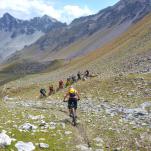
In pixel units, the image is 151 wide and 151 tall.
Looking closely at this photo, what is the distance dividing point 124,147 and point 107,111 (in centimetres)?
918

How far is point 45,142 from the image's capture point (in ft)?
71.2

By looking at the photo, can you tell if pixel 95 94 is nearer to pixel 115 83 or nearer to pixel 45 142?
pixel 115 83

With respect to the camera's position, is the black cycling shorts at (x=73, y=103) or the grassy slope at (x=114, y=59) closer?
the black cycling shorts at (x=73, y=103)

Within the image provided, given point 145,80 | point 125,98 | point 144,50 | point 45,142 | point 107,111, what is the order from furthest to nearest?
point 144,50 → point 145,80 → point 125,98 → point 107,111 → point 45,142

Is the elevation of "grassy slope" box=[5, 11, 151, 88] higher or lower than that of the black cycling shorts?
higher

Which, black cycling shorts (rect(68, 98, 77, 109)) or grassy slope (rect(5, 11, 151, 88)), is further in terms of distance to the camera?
grassy slope (rect(5, 11, 151, 88))

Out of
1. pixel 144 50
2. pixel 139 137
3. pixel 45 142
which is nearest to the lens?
pixel 45 142

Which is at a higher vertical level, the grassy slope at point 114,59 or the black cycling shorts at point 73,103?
the grassy slope at point 114,59

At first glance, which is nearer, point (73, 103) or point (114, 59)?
point (73, 103)

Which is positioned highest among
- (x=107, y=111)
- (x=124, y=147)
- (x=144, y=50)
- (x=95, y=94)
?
(x=144, y=50)

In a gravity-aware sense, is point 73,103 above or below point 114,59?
below

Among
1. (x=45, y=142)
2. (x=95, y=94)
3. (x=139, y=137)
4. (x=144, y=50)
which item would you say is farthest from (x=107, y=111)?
(x=144, y=50)

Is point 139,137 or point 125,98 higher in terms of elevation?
point 125,98

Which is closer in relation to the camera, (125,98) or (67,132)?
(67,132)
